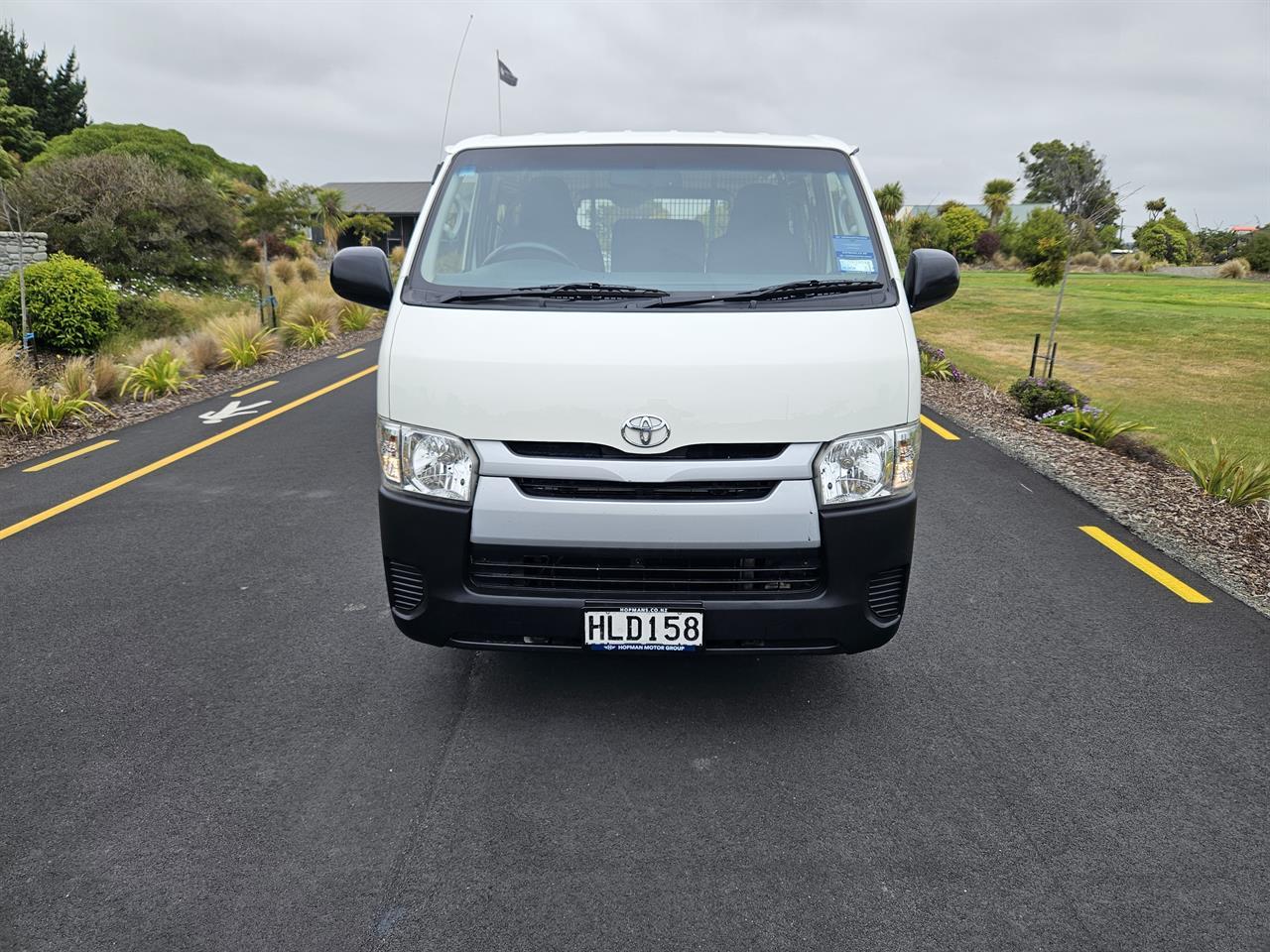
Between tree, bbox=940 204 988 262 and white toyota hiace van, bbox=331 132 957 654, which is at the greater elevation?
tree, bbox=940 204 988 262

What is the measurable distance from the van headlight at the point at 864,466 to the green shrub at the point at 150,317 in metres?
17.8

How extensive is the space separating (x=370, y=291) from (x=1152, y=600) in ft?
13.8

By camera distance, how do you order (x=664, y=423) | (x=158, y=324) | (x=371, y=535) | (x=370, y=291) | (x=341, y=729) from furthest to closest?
(x=158, y=324), (x=371, y=535), (x=370, y=291), (x=341, y=729), (x=664, y=423)

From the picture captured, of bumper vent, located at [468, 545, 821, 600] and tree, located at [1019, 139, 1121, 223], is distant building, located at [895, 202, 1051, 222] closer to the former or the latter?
tree, located at [1019, 139, 1121, 223]

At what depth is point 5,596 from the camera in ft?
16.8

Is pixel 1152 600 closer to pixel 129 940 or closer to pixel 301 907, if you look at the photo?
pixel 301 907

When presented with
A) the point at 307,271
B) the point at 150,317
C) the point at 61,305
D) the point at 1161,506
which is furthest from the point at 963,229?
the point at 1161,506

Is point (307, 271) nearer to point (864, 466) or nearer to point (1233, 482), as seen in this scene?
point (1233, 482)

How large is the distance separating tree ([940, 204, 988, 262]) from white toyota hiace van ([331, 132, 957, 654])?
47.1 metres

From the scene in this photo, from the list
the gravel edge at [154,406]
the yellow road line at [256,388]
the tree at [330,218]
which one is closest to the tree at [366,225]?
the tree at [330,218]

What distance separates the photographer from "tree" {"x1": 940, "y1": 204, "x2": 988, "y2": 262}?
48.2 m

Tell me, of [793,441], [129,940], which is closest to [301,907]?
[129,940]

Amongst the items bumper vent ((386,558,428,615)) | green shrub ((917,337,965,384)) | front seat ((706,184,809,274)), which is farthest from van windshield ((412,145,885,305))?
green shrub ((917,337,965,384))

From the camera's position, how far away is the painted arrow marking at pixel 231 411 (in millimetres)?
10602
